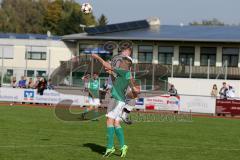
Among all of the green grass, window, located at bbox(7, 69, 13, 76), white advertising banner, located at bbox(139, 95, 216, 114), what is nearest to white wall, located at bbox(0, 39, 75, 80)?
window, located at bbox(7, 69, 13, 76)

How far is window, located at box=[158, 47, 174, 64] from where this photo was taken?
55812mm

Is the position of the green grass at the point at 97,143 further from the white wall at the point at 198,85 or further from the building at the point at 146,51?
the building at the point at 146,51

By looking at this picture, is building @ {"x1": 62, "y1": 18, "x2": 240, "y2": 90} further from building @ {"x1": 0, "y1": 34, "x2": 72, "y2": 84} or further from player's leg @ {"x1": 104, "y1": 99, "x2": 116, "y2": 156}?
player's leg @ {"x1": 104, "y1": 99, "x2": 116, "y2": 156}

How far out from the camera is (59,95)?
36375 mm

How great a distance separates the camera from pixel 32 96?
121 feet

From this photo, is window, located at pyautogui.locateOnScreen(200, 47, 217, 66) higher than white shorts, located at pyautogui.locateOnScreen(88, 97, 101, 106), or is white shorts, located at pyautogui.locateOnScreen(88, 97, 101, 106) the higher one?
window, located at pyautogui.locateOnScreen(200, 47, 217, 66)

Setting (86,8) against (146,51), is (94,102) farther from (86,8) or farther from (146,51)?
(146,51)

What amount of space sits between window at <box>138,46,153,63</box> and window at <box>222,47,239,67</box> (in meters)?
7.07

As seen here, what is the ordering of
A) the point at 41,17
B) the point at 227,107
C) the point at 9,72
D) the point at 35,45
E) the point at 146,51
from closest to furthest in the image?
the point at 227,107 < the point at 9,72 < the point at 146,51 < the point at 35,45 < the point at 41,17

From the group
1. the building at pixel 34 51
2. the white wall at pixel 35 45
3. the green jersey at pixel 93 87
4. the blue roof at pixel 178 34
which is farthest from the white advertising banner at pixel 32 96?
the white wall at pixel 35 45

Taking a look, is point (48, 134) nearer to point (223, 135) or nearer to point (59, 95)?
point (223, 135)

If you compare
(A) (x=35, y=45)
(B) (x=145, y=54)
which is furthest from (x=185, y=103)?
(A) (x=35, y=45)

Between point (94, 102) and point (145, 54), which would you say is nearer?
point (94, 102)

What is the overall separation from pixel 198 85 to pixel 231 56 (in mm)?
12090
